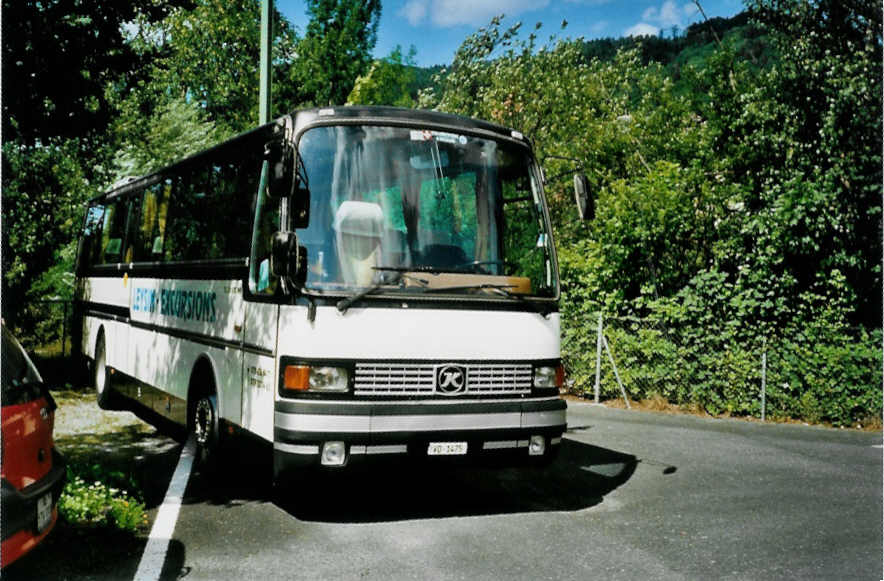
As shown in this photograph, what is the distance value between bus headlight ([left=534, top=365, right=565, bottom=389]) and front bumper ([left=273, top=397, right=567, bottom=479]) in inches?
12.6

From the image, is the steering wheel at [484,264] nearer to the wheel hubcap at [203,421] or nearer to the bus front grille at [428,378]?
the bus front grille at [428,378]

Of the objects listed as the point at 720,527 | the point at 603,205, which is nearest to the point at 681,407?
the point at 603,205

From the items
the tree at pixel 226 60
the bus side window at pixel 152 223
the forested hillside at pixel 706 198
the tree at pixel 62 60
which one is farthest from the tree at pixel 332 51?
the tree at pixel 62 60

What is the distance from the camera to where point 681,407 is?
14906mm

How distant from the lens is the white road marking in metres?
5.54

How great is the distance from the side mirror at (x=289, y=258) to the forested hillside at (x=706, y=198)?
3173 millimetres

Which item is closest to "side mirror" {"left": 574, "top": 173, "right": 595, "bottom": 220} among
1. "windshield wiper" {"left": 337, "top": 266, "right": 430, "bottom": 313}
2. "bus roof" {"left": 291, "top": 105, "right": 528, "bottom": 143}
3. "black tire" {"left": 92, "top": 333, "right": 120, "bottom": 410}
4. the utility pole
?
"bus roof" {"left": 291, "top": 105, "right": 528, "bottom": 143}

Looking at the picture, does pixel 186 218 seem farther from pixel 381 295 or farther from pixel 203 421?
pixel 381 295

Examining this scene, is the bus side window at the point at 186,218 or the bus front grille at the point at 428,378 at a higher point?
the bus side window at the point at 186,218

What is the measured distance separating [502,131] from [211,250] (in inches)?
122

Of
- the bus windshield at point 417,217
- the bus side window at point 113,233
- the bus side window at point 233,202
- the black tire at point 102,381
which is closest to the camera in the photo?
the bus windshield at point 417,217

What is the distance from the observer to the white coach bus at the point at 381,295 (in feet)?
21.8

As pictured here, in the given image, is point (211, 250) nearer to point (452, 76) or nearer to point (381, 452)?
point (381, 452)

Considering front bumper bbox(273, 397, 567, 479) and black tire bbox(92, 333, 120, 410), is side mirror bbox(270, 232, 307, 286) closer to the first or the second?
front bumper bbox(273, 397, 567, 479)
